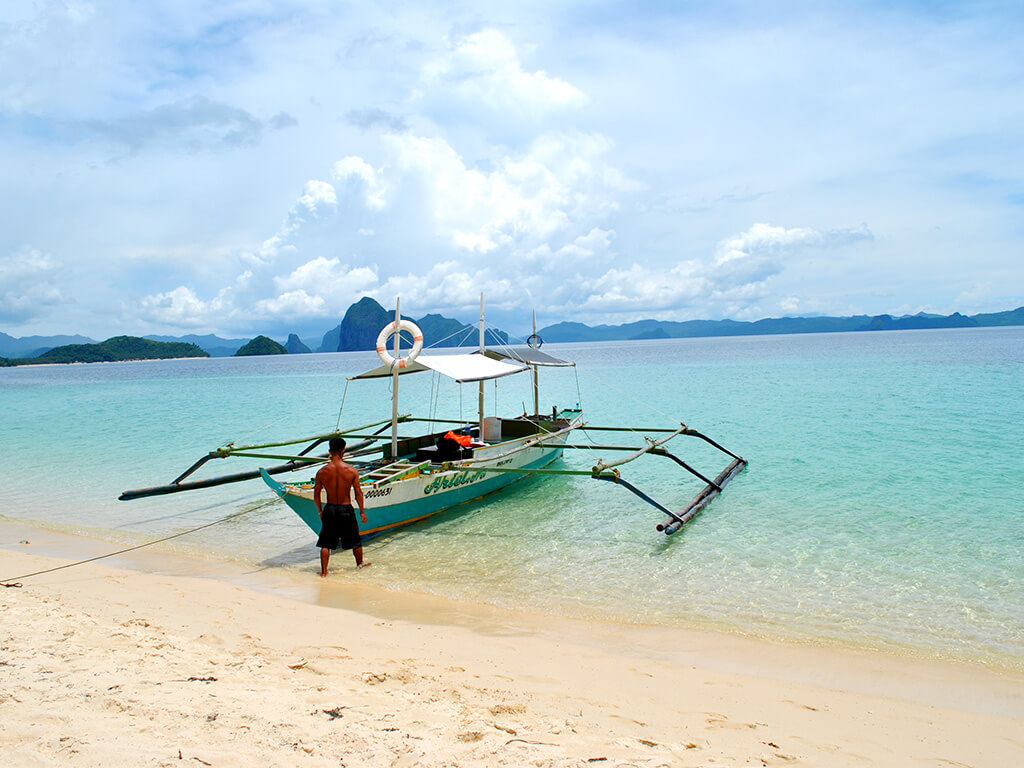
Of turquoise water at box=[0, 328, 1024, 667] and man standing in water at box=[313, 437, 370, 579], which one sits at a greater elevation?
man standing in water at box=[313, 437, 370, 579]

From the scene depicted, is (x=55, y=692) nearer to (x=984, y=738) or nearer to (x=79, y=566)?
(x=79, y=566)

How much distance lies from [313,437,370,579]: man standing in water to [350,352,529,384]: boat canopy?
333 centimetres

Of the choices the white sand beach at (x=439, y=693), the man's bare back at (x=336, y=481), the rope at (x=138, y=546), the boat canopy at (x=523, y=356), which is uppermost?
the boat canopy at (x=523, y=356)

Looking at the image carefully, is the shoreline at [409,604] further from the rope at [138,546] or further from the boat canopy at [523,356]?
the boat canopy at [523,356]

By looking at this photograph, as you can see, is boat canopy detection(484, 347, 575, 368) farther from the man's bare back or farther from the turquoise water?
the man's bare back

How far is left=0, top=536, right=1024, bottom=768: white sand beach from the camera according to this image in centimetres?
338

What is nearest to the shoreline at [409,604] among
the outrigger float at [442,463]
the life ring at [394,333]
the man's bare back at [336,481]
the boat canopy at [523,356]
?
the man's bare back at [336,481]

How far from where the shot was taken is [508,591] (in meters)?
7.75

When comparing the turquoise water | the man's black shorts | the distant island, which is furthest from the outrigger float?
the distant island

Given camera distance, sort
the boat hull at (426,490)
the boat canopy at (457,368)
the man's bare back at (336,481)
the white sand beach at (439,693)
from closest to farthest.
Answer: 1. the white sand beach at (439,693)
2. the man's bare back at (336,481)
3. the boat hull at (426,490)
4. the boat canopy at (457,368)

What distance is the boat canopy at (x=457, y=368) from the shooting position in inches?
460

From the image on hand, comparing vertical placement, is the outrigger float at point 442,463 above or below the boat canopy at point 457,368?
below

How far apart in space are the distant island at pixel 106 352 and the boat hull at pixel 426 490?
7157 inches

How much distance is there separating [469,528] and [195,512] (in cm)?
576
